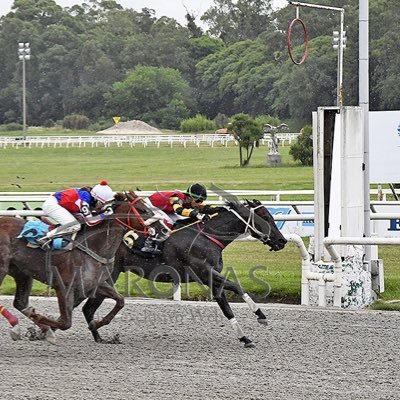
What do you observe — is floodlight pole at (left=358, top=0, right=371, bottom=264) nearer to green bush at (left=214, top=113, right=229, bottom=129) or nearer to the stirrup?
the stirrup

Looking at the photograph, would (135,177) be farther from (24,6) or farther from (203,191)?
(24,6)

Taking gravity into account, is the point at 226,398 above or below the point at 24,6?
below

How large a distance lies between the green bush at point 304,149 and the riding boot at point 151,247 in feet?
82.8

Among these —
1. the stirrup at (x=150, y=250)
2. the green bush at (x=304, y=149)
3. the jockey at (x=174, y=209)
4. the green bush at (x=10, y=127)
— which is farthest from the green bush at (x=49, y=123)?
the stirrup at (x=150, y=250)

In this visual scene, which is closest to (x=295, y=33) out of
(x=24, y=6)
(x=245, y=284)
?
(x=24, y=6)

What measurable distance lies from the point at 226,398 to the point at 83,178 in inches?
1090

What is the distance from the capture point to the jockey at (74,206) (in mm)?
7770

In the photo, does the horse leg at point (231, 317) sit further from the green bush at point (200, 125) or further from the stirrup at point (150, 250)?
the green bush at point (200, 125)

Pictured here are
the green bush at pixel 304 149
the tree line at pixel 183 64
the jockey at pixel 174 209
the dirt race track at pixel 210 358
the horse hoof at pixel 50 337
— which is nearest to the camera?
the dirt race track at pixel 210 358

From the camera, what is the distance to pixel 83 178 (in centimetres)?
3319

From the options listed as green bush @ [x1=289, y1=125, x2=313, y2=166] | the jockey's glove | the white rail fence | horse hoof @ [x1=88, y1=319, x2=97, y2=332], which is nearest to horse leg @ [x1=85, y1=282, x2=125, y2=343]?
horse hoof @ [x1=88, y1=319, x2=97, y2=332]

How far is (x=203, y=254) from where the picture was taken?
8.33 m

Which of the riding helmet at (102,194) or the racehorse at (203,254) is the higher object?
the riding helmet at (102,194)

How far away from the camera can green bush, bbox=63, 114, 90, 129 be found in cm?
7281
